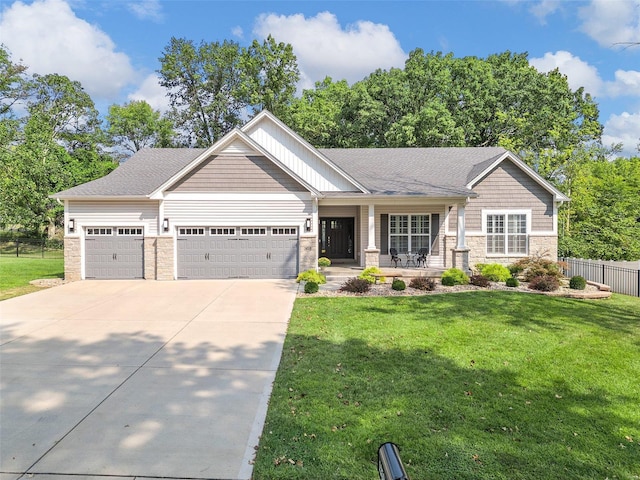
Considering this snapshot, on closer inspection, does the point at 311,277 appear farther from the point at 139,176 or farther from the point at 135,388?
the point at 139,176

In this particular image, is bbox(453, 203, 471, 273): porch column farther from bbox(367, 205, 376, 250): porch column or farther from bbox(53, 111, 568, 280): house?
bbox(367, 205, 376, 250): porch column

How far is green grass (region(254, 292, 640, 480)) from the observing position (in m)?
3.45

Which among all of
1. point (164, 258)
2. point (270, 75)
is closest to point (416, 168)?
point (164, 258)

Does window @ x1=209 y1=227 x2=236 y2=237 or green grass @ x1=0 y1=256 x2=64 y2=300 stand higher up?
window @ x1=209 y1=227 x2=236 y2=237

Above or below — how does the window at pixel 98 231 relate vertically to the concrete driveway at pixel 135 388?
above

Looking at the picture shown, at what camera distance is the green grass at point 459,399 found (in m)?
3.45

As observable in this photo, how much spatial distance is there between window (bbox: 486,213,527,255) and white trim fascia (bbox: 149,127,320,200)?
7995 millimetres

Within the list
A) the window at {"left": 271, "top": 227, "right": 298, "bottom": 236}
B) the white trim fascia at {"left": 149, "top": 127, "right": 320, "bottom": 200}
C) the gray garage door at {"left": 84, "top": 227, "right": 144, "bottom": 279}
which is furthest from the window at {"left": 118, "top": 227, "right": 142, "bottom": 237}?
the window at {"left": 271, "top": 227, "right": 298, "bottom": 236}

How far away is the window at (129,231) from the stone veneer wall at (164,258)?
3.23ft

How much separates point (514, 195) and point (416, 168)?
4.47 metres

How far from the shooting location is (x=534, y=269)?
13578 millimetres

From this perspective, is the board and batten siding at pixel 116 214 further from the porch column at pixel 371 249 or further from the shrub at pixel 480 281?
the shrub at pixel 480 281

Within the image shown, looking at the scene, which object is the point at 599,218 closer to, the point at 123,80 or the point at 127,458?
the point at 127,458

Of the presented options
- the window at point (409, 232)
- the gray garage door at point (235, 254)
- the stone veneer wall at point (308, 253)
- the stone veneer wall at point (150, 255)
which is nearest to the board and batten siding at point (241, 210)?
the gray garage door at point (235, 254)
